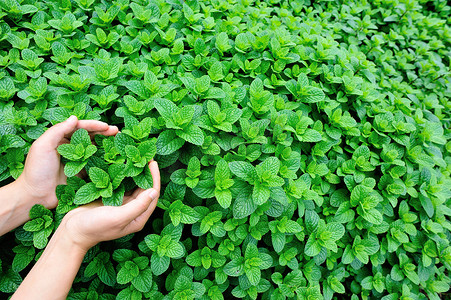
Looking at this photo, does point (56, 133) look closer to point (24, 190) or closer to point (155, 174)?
point (24, 190)

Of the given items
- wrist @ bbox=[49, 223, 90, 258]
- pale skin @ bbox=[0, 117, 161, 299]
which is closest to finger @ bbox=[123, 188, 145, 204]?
pale skin @ bbox=[0, 117, 161, 299]

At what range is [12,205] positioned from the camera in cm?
180

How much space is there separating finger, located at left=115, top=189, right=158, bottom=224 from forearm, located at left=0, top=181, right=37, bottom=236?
0.77 metres

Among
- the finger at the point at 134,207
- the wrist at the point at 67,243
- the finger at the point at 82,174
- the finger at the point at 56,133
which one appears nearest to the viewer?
the finger at the point at 134,207

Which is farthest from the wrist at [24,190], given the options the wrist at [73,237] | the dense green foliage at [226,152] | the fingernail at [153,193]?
the fingernail at [153,193]

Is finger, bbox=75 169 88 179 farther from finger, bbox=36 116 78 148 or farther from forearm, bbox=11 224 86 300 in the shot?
forearm, bbox=11 224 86 300

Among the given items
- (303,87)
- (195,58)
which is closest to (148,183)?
(195,58)

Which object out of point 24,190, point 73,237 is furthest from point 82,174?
point 73,237

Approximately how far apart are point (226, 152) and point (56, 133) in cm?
112

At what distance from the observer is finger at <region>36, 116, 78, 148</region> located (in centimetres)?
175

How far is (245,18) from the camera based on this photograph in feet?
9.48

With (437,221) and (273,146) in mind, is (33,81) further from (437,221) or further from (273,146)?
(437,221)

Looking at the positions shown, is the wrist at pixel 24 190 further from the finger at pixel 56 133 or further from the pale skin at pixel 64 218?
the finger at pixel 56 133

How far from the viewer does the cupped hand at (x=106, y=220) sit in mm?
1523
